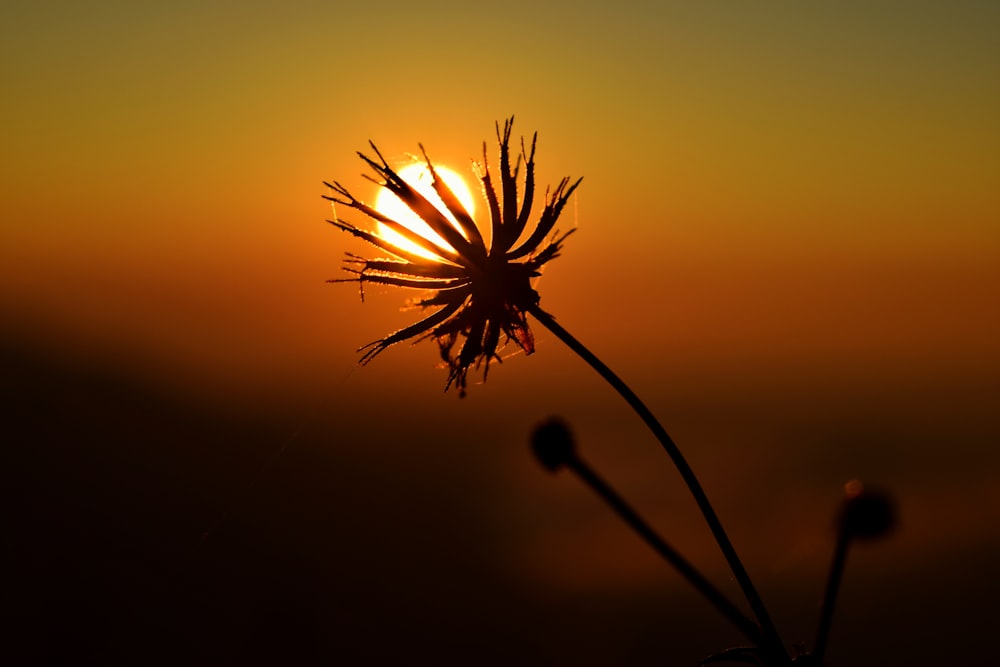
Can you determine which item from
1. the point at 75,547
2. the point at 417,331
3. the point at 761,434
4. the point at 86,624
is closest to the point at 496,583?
the point at 761,434

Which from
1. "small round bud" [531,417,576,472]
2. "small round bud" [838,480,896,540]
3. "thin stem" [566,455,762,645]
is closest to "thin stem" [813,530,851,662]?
"small round bud" [838,480,896,540]

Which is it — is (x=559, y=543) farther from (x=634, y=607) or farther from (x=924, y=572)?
(x=924, y=572)

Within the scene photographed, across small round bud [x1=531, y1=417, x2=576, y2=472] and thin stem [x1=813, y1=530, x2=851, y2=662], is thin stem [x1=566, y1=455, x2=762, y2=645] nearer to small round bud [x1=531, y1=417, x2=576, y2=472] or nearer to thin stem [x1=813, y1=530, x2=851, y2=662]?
small round bud [x1=531, y1=417, x2=576, y2=472]

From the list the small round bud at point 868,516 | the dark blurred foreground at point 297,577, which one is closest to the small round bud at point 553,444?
the small round bud at point 868,516

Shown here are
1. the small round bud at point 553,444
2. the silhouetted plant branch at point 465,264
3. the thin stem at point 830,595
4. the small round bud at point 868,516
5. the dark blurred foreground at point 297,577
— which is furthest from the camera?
the dark blurred foreground at point 297,577

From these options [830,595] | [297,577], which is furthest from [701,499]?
[297,577]

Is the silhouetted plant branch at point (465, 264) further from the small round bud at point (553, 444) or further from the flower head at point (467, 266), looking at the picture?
the small round bud at point (553, 444)
